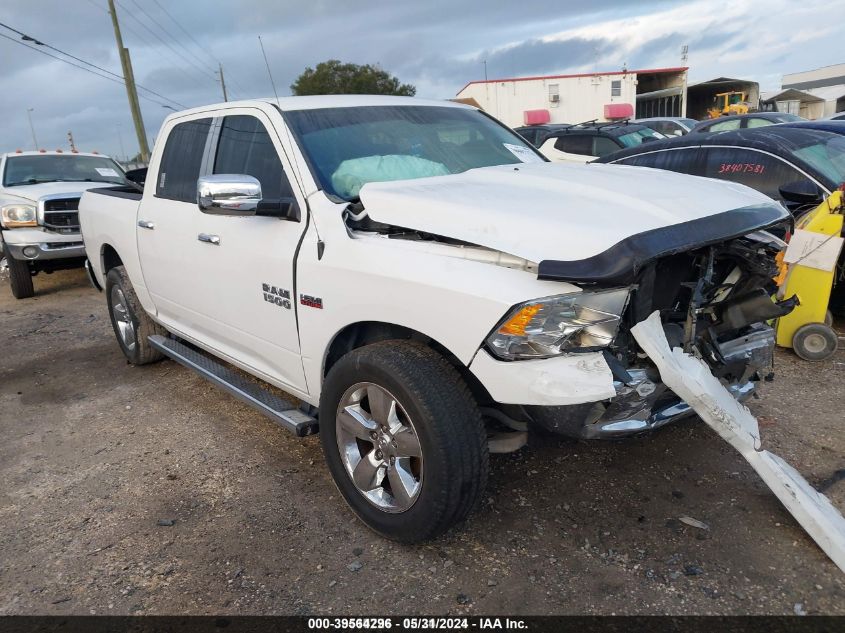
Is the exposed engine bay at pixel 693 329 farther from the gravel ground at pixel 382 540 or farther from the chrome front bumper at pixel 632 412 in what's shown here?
the gravel ground at pixel 382 540

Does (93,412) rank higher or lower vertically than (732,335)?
lower

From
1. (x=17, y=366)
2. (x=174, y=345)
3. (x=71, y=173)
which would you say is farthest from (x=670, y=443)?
(x=71, y=173)

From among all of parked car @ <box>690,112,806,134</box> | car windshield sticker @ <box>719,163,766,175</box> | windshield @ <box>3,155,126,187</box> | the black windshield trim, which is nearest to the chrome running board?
the black windshield trim

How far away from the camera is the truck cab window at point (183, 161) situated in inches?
→ 157

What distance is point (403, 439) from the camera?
2586 millimetres

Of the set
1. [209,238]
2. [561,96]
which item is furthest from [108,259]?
[561,96]

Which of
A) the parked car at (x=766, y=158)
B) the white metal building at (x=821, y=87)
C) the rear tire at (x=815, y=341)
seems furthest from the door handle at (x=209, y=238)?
the white metal building at (x=821, y=87)

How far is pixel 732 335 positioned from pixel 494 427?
118 centimetres

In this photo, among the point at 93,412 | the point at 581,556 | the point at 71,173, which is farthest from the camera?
the point at 71,173

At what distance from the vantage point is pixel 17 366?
5809 mm

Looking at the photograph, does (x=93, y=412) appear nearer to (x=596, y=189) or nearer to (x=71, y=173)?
(x=596, y=189)

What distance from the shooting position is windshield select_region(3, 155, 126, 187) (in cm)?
942

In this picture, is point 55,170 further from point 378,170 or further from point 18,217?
point 378,170

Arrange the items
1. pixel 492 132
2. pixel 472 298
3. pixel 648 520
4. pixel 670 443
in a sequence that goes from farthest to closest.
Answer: pixel 492 132, pixel 670 443, pixel 648 520, pixel 472 298
